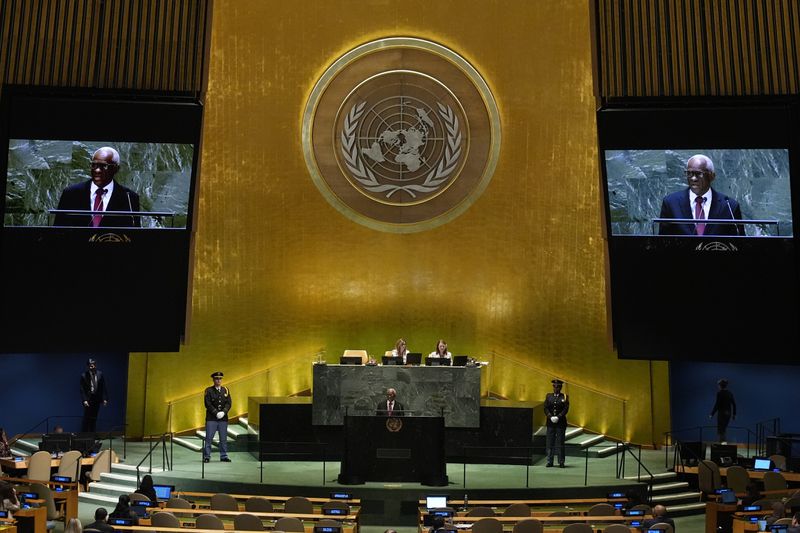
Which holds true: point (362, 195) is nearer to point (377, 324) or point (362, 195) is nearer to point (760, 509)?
point (377, 324)

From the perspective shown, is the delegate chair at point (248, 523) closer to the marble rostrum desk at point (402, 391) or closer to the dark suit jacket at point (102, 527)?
the dark suit jacket at point (102, 527)

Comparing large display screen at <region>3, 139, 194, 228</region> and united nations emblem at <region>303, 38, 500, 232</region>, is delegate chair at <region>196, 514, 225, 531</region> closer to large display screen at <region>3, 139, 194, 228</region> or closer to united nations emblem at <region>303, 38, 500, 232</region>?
large display screen at <region>3, 139, 194, 228</region>

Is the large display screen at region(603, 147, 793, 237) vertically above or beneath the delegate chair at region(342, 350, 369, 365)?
above

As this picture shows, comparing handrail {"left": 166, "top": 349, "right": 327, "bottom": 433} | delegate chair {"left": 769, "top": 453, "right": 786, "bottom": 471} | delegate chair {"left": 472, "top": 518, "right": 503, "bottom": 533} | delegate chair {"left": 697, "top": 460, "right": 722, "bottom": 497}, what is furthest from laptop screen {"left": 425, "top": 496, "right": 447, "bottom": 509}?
handrail {"left": 166, "top": 349, "right": 327, "bottom": 433}

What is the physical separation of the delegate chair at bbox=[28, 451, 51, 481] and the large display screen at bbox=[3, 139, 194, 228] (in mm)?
2946

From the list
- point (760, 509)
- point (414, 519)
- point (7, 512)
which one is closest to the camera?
point (7, 512)

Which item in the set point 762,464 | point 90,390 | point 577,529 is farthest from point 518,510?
point 90,390

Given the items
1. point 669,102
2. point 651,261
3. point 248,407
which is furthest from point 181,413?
point 669,102

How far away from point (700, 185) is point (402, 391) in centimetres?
497

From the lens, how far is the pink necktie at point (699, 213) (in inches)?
526

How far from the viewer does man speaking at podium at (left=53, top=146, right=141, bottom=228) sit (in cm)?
1363

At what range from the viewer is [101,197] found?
1374cm

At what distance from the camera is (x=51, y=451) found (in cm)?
1380

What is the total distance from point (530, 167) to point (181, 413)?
6.80 meters
